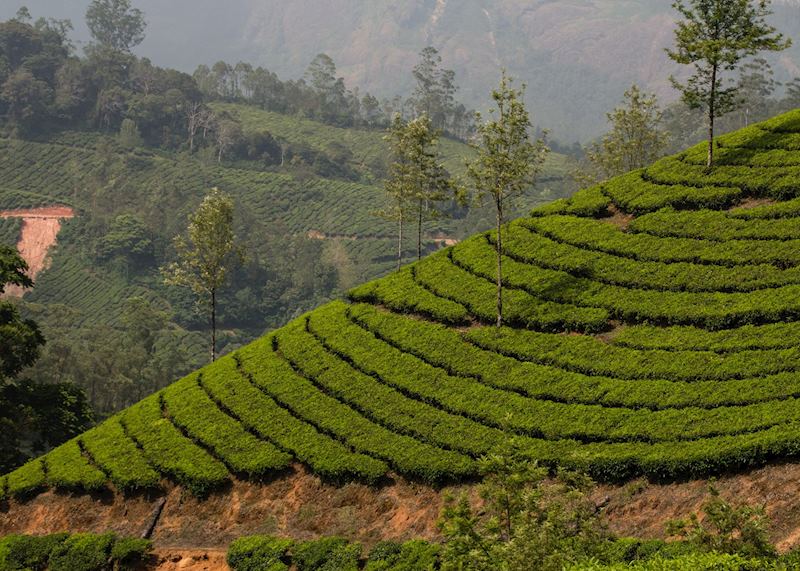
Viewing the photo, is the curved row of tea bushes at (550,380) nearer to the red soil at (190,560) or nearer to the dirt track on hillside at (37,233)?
the red soil at (190,560)

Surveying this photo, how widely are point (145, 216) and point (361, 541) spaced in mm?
106573

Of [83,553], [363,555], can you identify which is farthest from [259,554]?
[83,553]

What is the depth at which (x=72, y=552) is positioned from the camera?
36.9 meters

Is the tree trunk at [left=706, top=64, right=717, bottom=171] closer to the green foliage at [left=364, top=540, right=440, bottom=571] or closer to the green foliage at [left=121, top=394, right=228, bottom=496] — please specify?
the green foliage at [left=364, top=540, right=440, bottom=571]

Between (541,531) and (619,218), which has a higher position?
(619,218)

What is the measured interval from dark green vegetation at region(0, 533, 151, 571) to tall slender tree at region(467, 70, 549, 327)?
17.5m

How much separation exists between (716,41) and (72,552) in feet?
115

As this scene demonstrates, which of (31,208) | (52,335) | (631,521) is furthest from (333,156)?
(631,521)

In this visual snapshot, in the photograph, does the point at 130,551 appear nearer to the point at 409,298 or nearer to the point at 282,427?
the point at 282,427

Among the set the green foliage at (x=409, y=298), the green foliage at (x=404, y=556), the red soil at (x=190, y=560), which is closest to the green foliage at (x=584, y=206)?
the green foliage at (x=409, y=298)

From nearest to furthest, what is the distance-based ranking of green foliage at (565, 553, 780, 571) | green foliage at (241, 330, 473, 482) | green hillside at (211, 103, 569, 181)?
green foliage at (565, 553, 780, 571), green foliage at (241, 330, 473, 482), green hillside at (211, 103, 569, 181)

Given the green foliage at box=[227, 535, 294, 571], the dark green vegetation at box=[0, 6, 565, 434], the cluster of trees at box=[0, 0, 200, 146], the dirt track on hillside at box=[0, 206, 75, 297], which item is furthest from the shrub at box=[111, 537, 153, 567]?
the cluster of trees at box=[0, 0, 200, 146]

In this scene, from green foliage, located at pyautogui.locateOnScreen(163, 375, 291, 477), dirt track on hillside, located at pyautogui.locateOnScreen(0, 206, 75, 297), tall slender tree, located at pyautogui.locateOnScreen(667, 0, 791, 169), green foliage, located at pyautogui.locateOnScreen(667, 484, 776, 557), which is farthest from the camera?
dirt track on hillside, located at pyautogui.locateOnScreen(0, 206, 75, 297)

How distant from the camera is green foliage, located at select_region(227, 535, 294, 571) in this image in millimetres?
33594
